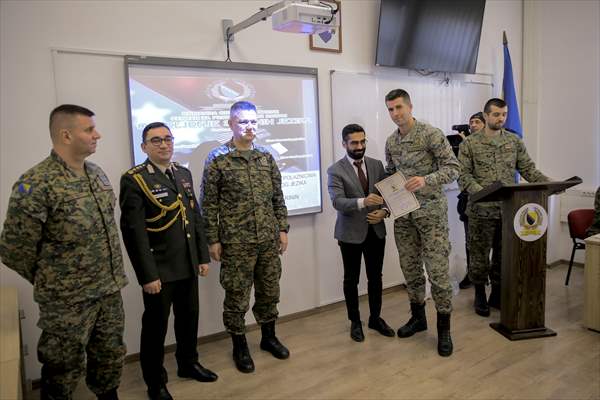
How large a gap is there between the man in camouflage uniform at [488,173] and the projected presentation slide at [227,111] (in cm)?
125

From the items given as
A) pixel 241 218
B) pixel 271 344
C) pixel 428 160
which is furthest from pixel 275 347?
pixel 428 160

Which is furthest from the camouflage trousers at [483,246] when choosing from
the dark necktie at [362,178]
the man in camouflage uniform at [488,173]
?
the dark necktie at [362,178]

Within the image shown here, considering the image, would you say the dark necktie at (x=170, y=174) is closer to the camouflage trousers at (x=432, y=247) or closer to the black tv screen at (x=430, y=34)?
the camouflage trousers at (x=432, y=247)

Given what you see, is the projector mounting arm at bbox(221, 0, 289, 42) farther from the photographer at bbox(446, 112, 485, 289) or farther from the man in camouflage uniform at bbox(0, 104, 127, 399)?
the photographer at bbox(446, 112, 485, 289)

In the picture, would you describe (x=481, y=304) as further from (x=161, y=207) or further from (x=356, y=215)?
(x=161, y=207)

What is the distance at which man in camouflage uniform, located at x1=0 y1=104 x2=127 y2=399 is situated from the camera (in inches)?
78.6

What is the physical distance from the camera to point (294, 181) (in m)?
3.88

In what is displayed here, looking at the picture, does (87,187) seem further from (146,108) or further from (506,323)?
(506,323)

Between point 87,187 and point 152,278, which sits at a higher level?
point 87,187

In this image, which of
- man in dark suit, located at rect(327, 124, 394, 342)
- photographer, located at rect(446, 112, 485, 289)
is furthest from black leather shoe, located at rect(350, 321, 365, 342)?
photographer, located at rect(446, 112, 485, 289)

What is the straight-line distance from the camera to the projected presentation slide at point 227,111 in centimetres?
317

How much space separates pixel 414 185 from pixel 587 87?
347cm

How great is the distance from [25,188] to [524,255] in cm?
308

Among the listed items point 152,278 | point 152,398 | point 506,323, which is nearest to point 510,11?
point 506,323
